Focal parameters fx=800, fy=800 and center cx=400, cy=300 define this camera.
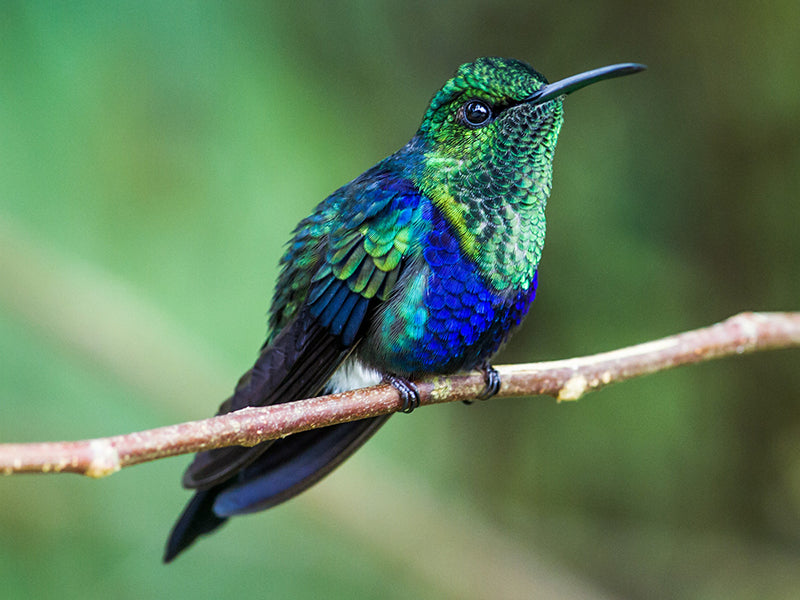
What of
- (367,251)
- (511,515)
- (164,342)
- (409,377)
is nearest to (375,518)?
(511,515)

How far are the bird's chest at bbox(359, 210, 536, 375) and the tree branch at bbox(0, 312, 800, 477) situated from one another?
0.26 feet

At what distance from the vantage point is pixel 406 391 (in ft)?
4.93

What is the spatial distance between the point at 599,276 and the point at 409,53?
3.41 feet

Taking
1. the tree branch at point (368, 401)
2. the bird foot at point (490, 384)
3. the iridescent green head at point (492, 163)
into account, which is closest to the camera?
the tree branch at point (368, 401)

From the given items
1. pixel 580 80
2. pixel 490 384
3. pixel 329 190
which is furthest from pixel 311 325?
pixel 329 190

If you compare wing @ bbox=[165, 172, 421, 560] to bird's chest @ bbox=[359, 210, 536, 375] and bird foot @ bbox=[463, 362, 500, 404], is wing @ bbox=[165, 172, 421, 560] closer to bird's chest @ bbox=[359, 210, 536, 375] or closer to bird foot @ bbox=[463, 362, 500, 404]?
bird's chest @ bbox=[359, 210, 536, 375]

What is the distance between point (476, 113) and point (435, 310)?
0.37 m

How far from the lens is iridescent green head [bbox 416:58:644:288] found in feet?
4.37

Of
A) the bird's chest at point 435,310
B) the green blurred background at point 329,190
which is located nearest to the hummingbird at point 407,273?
the bird's chest at point 435,310

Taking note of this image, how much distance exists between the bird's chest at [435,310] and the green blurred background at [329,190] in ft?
4.10

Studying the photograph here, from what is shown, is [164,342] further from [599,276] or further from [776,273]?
[776,273]

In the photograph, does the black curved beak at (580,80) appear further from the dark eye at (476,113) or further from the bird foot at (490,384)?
the bird foot at (490,384)

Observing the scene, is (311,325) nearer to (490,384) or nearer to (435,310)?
(435,310)

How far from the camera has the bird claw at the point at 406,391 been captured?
1481 mm
